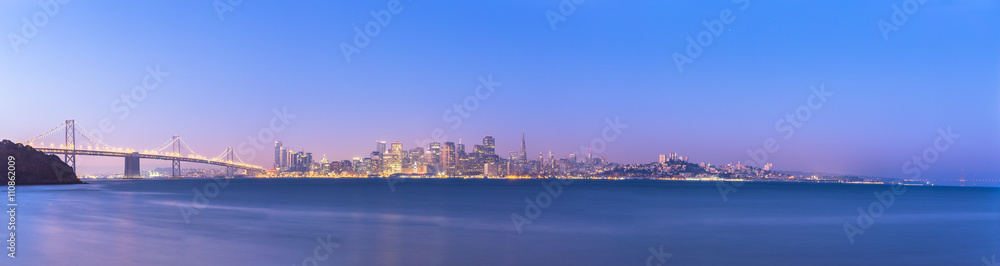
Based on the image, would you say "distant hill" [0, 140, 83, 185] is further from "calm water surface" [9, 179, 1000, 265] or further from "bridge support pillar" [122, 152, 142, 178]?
"calm water surface" [9, 179, 1000, 265]

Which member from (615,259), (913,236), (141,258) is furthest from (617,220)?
(141,258)

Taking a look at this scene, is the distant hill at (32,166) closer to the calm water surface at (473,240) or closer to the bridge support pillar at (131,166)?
the bridge support pillar at (131,166)

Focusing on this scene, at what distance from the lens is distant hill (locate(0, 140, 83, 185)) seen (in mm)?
85375

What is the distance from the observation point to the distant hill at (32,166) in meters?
85.4

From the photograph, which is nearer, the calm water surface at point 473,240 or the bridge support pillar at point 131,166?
the calm water surface at point 473,240

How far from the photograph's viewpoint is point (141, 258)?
19.8 metres

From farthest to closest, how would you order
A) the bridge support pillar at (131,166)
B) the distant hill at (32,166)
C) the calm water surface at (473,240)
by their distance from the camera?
the bridge support pillar at (131,166) < the distant hill at (32,166) < the calm water surface at (473,240)

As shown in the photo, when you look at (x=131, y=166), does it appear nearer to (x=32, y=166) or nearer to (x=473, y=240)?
(x=32, y=166)

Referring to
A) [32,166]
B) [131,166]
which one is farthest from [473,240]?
[131,166]

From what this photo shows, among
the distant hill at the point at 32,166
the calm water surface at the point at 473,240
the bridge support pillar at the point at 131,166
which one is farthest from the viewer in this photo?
the bridge support pillar at the point at 131,166

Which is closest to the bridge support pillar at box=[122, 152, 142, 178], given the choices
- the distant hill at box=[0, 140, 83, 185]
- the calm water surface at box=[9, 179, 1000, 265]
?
the distant hill at box=[0, 140, 83, 185]

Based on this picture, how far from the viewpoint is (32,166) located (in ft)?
294

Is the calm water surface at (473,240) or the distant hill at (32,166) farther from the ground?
the distant hill at (32,166)

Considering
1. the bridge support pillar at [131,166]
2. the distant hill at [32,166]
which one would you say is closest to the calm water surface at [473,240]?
the distant hill at [32,166]
